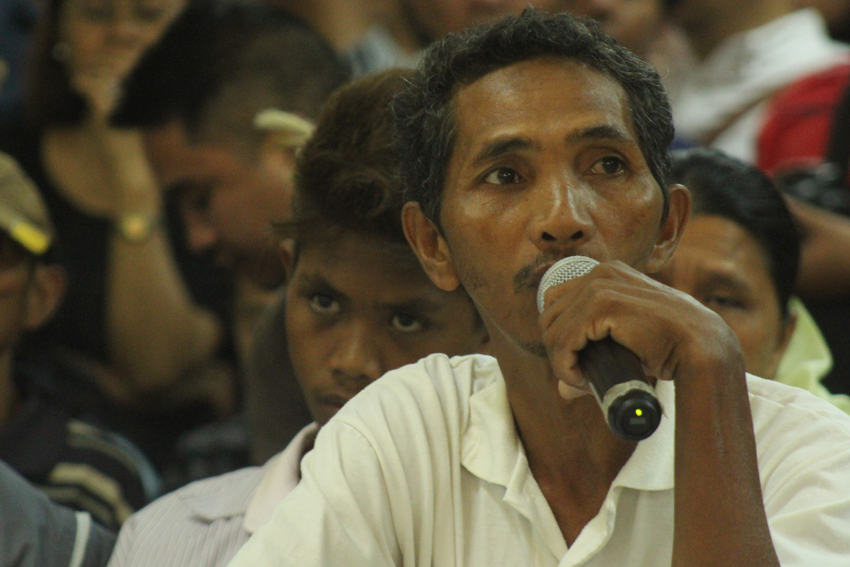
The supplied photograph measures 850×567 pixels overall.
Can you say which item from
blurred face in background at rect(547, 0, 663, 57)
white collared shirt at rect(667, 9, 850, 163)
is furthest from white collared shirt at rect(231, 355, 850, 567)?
white collared shirt at rect(667, 9, 850, 163)

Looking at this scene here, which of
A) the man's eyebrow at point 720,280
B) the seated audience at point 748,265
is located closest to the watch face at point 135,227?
the seated audience at point 748,265

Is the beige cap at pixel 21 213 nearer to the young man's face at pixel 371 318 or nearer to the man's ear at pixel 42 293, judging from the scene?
the man's ear at pixel 42 293

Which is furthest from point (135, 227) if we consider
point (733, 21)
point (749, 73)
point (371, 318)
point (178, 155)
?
point (733, 21)

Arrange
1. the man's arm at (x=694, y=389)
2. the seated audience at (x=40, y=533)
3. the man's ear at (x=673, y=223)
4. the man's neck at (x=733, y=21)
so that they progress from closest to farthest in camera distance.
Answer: the man's arm at (x=694, y=389) < the man's ear at (x=673, y=223) < the seated audience at (x=40, y=533) < the man's neck at (x=733, y=21)

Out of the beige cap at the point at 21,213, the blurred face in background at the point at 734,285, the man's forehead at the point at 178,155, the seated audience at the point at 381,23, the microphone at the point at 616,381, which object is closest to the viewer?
the microphone at the point at 616,381

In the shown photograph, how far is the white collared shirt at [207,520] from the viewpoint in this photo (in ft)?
6.26

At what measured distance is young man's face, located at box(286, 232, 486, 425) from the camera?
6.60ft

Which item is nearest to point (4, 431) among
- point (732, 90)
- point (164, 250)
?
point (164, 250)

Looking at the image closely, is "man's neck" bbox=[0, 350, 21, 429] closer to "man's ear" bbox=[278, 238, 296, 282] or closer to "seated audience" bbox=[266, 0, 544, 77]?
"man's ear" bbox=[278, 238, 296, 282]

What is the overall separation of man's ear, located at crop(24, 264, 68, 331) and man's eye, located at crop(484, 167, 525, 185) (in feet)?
5.41

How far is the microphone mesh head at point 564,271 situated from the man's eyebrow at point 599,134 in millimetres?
188

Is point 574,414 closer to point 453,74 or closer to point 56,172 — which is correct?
point 453,74

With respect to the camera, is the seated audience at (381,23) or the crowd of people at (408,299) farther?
the seated audience at (381,23)

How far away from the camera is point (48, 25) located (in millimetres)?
3764
